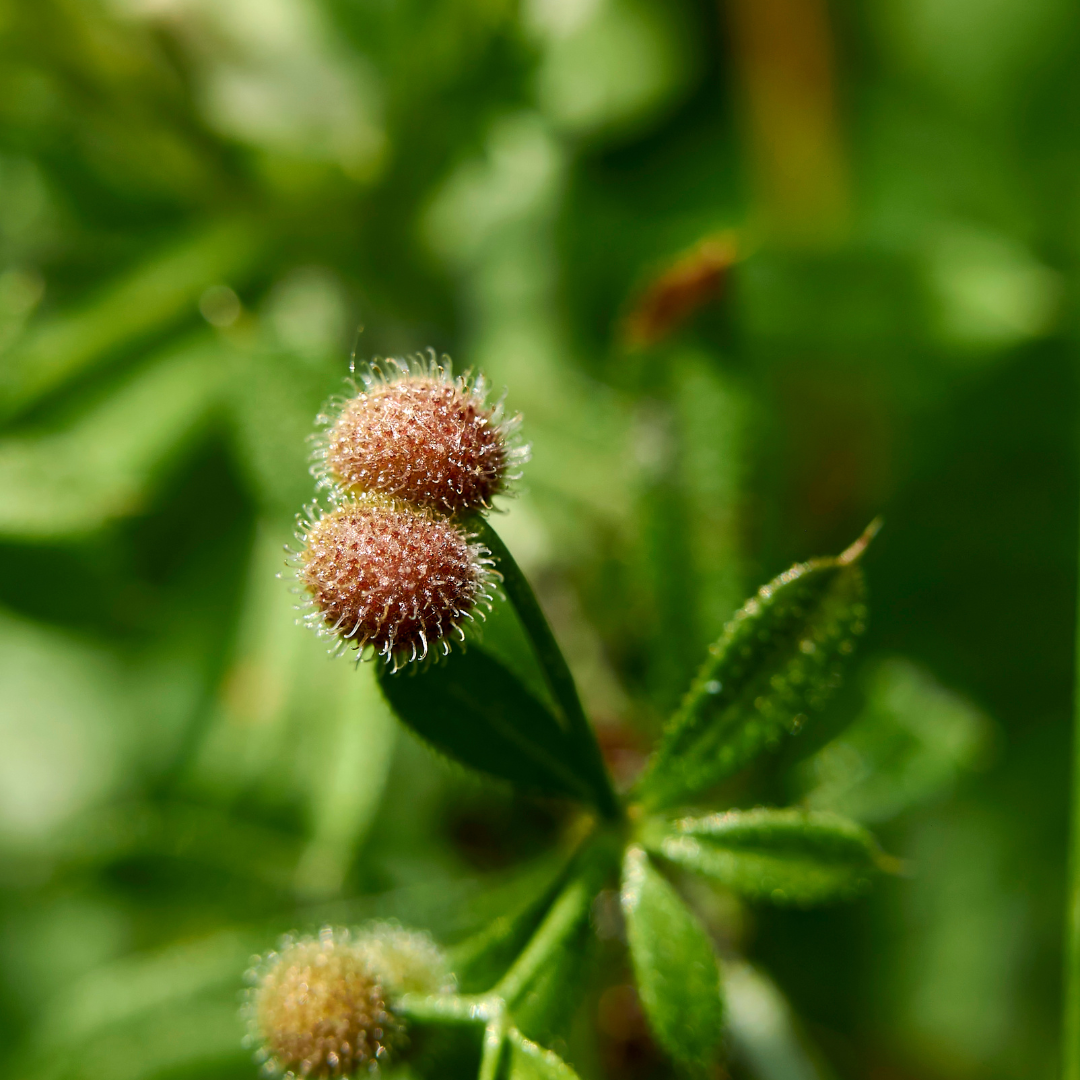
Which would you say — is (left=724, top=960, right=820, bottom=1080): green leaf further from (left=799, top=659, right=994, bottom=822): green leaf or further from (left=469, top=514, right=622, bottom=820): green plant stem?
(left=469, top=514, right=622, bottom=820): green plant stem

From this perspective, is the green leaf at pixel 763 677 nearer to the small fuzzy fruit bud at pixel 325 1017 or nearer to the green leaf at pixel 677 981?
the green leaf at pixel 677 981

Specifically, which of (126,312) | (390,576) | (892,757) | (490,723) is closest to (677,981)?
(490,723)

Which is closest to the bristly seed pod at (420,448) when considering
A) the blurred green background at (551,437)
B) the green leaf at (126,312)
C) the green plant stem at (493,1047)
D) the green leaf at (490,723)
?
the green leaf at (490,723)

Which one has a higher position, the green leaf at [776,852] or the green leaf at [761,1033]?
the green leaf at [776,852]

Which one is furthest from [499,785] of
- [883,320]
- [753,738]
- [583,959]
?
[883,320]

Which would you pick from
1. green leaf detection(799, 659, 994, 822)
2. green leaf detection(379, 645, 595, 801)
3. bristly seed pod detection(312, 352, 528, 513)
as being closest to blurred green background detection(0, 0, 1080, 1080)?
green leaf detection(799, 659, 994, 822)

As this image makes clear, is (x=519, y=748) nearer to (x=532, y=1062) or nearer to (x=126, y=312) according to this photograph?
(x=532, y=1062)

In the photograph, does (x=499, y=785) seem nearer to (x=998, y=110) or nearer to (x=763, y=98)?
(x=763, y=98)
